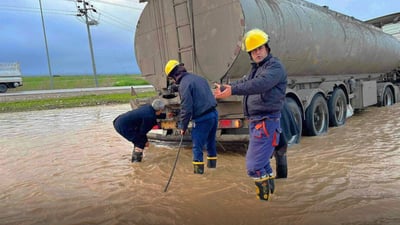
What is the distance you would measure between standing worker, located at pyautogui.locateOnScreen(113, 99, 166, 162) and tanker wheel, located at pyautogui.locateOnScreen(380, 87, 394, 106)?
9.40m

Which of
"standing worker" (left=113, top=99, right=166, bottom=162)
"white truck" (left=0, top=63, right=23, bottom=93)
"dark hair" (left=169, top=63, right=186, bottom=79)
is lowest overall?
"standing worker" (left=113, top=99, right=166, bottom=162)

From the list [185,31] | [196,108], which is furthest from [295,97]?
[196,108]

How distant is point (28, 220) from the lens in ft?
11.6

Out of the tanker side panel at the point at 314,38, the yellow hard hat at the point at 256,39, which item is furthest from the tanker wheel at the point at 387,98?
the yellow hard hat at the point at 256,39

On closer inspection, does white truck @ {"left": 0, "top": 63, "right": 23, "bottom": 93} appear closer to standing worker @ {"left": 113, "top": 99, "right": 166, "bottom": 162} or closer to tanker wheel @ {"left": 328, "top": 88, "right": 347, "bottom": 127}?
standing worker @ {"left": 113, "top": 99, "right": 166, "bottom": 162}

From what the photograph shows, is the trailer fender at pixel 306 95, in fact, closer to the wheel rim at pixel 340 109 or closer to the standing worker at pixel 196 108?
the wheel rim at pixel 340 109

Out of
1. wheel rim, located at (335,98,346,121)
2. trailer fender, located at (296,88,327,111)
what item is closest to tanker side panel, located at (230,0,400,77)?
trailer fender, located at (296,88,327,111)

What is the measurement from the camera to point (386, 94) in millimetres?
12578

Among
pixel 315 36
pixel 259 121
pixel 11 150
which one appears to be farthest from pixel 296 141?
pixel 11 150

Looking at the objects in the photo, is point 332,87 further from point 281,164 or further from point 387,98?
point 387,98

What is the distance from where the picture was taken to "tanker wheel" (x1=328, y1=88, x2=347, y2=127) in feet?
27.4

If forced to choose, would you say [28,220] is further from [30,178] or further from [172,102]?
[172,102]

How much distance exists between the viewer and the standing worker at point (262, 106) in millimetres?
3496

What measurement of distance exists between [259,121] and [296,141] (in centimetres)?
308
